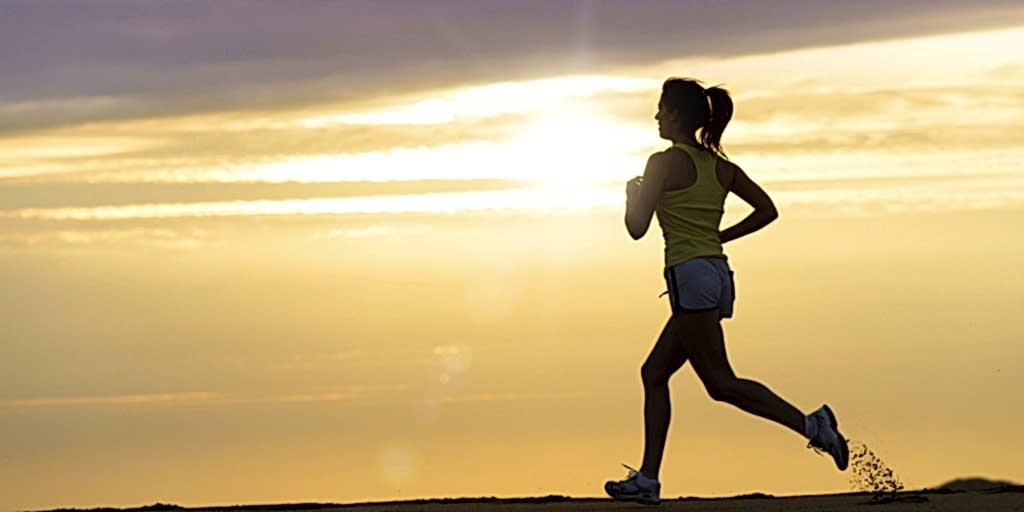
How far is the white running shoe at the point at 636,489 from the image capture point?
388 inches

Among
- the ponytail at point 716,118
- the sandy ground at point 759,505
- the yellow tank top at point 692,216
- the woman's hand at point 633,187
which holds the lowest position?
the sandy ground at point 759,505

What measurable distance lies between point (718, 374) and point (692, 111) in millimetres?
1439

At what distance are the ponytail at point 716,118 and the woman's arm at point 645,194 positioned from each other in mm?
291

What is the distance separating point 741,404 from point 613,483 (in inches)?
33.1

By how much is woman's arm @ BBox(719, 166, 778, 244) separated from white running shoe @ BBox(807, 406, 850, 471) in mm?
1093

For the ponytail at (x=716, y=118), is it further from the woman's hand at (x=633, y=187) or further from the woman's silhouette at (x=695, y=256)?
the woman's hand at (x=633, y=187)

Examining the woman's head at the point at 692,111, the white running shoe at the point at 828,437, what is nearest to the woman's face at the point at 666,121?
the woman's head at the point at 692,111

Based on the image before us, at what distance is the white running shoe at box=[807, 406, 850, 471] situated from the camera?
9.81 m

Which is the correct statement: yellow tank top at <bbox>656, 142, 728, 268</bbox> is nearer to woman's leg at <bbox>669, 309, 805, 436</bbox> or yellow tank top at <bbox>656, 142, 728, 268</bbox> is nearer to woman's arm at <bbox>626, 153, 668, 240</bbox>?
woman's arm at <bbox>626, 153, 668, 240</bbox>

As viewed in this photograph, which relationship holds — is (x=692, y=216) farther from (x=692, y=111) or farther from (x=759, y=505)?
(x=759, y=505)

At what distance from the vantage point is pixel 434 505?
10992 mm

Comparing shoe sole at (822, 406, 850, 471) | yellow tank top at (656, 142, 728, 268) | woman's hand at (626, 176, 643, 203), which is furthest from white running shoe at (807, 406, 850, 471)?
woman's hand at (626, 176, 643, 203)

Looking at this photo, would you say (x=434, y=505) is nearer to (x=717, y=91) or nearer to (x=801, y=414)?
(x=801, y=414)

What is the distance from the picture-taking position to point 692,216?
966cm
